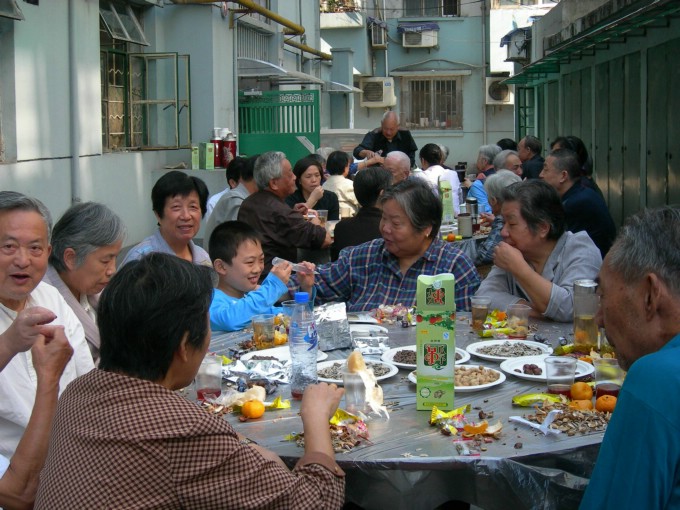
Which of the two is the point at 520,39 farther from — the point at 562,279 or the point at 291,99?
the point at 562,279

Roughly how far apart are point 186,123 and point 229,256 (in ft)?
Result: 31.7

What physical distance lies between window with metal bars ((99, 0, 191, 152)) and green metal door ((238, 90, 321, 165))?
202 cm

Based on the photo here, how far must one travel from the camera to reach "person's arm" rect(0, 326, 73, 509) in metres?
2.67

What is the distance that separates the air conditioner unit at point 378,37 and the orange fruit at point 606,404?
2716 cm

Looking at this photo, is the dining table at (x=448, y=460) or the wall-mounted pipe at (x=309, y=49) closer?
the dining table at (x=448, y=460)

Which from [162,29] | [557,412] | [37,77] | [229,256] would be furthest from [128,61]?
[557,412]

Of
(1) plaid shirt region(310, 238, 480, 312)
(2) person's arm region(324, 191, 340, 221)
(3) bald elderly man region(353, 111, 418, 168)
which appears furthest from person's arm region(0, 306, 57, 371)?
(3) bald elderly man region(353, 111, 418, 168)

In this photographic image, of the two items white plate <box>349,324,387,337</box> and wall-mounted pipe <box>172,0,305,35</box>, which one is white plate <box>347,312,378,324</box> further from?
wall-mounted pipe <box>172,0,305,35</box>

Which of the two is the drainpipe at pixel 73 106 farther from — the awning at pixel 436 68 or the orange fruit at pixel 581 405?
the awning at pixel 436 68

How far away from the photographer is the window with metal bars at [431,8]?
100ft

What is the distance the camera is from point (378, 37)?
29484 millimetres

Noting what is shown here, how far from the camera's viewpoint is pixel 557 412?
3.03m

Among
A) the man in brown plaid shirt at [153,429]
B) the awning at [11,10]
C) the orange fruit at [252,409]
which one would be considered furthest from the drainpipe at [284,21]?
the man in brown plaid shirt at [153,429]

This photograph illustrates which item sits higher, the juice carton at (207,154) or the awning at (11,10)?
the awning at (11,10)
